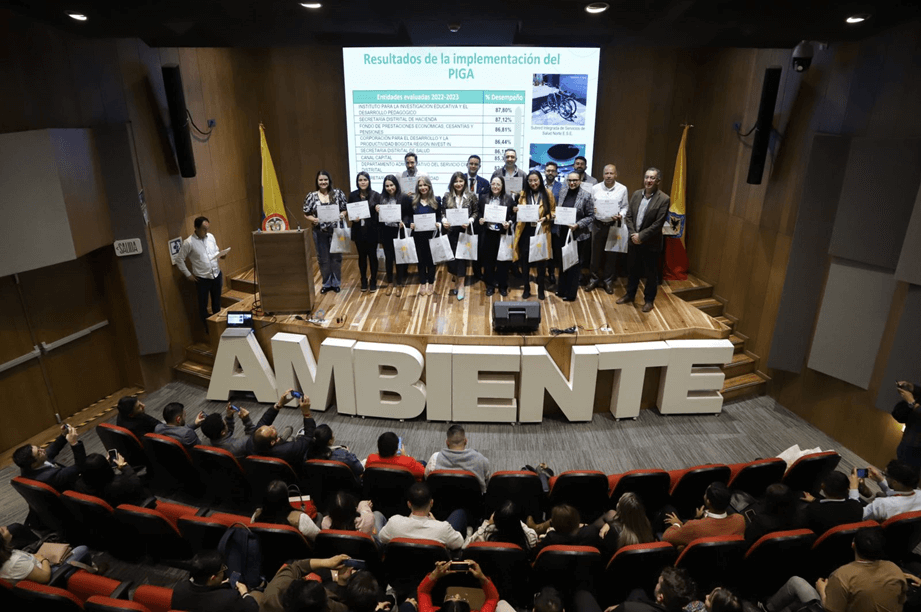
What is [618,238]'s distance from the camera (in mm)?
6852

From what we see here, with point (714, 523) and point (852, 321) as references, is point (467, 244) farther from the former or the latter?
point (714, 523)

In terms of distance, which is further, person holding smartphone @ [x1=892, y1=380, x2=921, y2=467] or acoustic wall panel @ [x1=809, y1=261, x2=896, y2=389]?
acoustic wall panel @ [x1=809, y1=261, x2=896, y2=389]

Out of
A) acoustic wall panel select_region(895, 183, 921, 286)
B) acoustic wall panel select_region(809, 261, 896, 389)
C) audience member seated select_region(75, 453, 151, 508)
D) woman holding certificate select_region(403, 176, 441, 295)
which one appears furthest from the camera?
woman holding certificate select_region(403, 176, 441, 295)

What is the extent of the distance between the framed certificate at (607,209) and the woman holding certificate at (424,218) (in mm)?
1905

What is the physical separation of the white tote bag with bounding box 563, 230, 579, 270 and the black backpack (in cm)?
445

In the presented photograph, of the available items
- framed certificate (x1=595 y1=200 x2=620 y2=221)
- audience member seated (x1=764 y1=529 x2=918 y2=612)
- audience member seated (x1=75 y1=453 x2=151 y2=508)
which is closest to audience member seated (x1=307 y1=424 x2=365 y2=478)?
audience member seated (x1=75 y1=453 x2=151 y2=508)

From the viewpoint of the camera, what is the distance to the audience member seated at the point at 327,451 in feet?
13.4

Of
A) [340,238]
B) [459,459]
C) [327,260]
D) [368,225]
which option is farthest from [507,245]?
[459,459]

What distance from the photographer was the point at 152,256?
621cm

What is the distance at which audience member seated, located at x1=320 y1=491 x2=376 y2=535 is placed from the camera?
341 centimetres

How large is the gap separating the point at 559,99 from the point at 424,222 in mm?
2709

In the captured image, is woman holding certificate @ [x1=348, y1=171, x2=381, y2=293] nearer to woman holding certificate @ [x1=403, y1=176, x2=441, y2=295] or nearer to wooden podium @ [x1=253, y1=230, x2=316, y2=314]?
woman holding certificate @ [x1=403, y1=176, x2=441, y2=295]

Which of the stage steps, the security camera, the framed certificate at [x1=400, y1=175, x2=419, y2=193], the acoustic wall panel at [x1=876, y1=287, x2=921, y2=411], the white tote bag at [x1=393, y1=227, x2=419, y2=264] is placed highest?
the security camera

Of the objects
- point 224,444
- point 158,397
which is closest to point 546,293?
point 224,444
